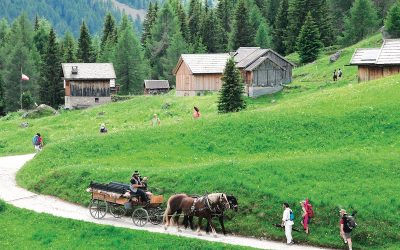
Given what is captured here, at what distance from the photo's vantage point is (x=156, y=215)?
31016 millimetres

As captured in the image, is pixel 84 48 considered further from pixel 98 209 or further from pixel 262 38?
pixel 98 209

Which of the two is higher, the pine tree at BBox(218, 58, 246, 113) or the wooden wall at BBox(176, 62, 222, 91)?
the wooden wall at BBox(176, 62, 222, 91)

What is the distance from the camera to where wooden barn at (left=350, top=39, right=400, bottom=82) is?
6033 centimetres

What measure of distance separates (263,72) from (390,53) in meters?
19.2

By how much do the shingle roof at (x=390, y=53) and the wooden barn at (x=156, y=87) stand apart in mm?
54213

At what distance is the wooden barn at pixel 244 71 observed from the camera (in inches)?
2992

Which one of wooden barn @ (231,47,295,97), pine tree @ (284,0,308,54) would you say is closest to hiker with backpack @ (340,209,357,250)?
wooden barn @ (231,47,295,97)

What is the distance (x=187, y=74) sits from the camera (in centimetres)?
8444

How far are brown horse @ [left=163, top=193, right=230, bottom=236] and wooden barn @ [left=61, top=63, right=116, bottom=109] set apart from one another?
64.0 m

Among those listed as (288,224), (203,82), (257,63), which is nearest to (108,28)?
(203,82)

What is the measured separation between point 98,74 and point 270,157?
192 feet

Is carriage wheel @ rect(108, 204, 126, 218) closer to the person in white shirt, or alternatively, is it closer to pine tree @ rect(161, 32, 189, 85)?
the person in white shirt

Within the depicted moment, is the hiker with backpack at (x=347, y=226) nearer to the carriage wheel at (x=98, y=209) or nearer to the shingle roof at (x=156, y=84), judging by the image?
the carriage wheel at (x=98, y=209)

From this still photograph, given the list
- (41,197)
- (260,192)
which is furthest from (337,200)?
(41,197)
